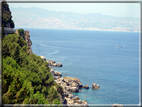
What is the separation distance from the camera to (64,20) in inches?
4343

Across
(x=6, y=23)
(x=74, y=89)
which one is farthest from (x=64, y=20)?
(x=6, y=23)

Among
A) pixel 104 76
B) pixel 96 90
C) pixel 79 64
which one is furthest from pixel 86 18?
pixel 96 90

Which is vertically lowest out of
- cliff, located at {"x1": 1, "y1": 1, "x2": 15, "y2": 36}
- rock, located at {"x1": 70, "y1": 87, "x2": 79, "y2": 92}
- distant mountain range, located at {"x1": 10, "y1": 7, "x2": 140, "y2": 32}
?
rock, located at {"x1": 70, "y1": 87, "x2": 79, "y2": 92}

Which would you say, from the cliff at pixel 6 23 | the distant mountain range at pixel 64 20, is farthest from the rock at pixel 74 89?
the distant mountain range at pixel 64 20

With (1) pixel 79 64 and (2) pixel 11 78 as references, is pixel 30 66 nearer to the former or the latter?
(2) pixel 11 78

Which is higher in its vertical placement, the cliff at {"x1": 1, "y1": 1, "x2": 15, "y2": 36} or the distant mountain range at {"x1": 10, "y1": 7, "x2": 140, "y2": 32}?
the distant mountain range at {"x1": 10, "y1": 7, "x2": 140, "y2": 32}

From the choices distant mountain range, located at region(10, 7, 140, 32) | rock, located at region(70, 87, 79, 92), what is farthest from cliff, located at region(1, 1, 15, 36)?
distant mountain range, located at region(10, 7, 140, 32)

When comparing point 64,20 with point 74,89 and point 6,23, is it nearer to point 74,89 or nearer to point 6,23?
point 74,89

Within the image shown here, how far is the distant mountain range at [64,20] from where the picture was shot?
66188mm

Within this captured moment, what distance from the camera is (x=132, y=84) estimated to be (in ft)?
93.9

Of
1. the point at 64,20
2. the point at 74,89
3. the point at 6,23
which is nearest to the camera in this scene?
the point at 6,23

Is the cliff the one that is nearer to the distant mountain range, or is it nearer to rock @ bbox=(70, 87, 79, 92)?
rock @ bbox=(70, 87, 79, 92)

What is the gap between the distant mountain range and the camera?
66.2 m

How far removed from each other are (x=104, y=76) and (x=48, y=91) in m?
21.4
